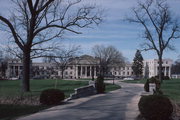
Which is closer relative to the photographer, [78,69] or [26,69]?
[26,69]

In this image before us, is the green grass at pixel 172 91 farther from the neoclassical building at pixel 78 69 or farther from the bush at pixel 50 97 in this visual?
the neoclassical building at pixel 78 69

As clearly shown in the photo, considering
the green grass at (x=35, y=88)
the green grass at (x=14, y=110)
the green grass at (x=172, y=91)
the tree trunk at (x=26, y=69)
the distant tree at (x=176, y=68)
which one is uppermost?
the distant tree at (x=176, y=68)

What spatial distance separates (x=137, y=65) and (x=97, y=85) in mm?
92958

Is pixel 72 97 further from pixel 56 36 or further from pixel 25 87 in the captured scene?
pixel 56 36

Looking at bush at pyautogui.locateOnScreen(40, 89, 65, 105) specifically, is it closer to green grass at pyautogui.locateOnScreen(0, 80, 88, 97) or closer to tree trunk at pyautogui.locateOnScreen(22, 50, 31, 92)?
green grass at pyautogui.locateOnScreen(0, 80, 88, 97)

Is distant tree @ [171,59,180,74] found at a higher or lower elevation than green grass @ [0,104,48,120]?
higher

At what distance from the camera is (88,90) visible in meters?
24.5

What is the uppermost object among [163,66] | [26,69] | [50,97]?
[163,66]

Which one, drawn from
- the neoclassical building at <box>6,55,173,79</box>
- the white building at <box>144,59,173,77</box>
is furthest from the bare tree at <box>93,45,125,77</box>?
the white building at <box>144,59,173,77</box>

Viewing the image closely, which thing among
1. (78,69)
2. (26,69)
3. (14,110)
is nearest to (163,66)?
(78,69)

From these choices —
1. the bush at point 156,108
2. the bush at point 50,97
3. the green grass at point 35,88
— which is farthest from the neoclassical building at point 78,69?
the bush at point 156,108

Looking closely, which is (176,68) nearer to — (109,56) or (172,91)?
(109,56)

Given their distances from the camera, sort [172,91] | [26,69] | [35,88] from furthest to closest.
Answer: [35,88] < [172,91] < [26,69]

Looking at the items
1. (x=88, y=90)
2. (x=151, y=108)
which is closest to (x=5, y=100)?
(x=88, y=90)
